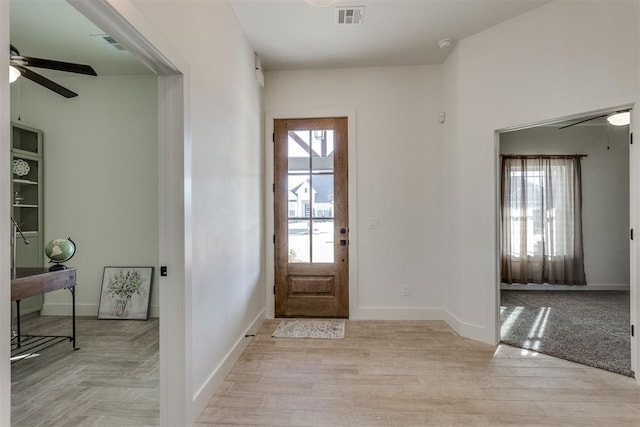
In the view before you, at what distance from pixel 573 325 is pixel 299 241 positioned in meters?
3.20

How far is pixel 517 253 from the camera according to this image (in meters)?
5.28

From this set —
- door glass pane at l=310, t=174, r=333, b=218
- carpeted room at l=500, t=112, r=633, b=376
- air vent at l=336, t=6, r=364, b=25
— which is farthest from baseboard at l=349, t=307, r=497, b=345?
air vent at l=336, t=6, r=364, b=25

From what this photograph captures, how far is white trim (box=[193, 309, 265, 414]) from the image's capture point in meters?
2.05

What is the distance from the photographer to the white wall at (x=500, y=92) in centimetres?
248

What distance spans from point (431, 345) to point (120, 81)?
456cm

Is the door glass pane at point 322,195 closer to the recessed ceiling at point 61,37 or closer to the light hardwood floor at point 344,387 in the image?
the light hardwood floor at point 344,387

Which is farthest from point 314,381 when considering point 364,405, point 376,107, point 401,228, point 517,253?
point 517,253

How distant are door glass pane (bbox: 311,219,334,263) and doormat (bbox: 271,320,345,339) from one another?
0.72 metres

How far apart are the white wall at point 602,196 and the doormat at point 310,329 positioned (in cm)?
426

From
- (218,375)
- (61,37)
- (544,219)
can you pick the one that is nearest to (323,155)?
(218,375)

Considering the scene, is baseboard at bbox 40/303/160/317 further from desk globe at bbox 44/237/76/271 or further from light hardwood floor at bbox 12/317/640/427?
desk globe at bbox 44/237/76/271

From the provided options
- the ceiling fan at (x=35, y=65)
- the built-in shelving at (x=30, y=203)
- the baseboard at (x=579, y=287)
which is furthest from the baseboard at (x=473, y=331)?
the built-in shelving at (x=30, y=203)

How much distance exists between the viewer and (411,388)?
231 centimetres

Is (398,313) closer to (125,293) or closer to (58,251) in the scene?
(125,293)
